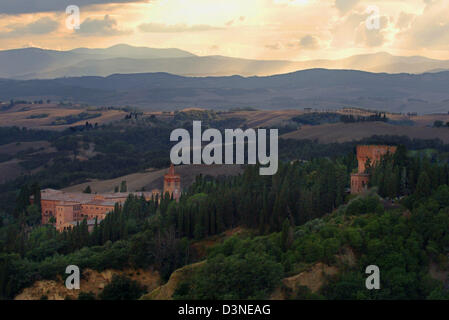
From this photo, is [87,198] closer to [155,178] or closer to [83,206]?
[83,206]

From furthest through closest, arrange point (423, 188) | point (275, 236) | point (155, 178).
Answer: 1. point (155, 178)
2. point (423, 188)
3. point (275, 236)

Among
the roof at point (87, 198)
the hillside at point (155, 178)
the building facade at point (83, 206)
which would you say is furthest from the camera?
the hillside at point (155, 178)

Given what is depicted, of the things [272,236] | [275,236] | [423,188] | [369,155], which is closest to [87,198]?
[369,155]

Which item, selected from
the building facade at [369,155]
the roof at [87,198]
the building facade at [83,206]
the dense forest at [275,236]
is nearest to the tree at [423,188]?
the dense forest at [275,236]

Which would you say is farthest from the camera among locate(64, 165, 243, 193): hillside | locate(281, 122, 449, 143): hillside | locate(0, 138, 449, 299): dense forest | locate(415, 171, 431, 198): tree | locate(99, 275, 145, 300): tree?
locate(281, 122, 449, 143): hillside

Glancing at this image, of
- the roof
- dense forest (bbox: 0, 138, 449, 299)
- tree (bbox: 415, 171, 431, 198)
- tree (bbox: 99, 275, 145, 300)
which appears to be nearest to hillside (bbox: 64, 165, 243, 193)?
the roof

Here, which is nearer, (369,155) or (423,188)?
(423,188)

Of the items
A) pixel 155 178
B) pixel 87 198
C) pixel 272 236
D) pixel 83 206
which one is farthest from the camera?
pixel 155 178

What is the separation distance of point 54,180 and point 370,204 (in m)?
80.8

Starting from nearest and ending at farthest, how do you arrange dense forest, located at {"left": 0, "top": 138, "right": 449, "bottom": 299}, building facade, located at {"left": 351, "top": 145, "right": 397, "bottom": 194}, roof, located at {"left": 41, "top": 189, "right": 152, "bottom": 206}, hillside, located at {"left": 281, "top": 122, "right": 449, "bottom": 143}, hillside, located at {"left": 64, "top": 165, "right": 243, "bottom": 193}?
dense forest, located at {"left": 0, "top": 138, "right": 449, "bottom": 299} → building facade, located at {"left": 351, "top": 145, "right": 397, "bottom": 194} → roof, located at {"left": 41, "top": 189, "right": 152, "bottom": 206} → hillside, located at {"left": 64, "top": 165, "right": 243, "bottom": 193} → hillside, located at {"left": 281, "top": 122, "right": 449, "bottom": 143}

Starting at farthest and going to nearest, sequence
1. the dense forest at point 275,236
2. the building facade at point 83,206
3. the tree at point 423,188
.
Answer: the building facade at point 83,206
the tree at point 423,188
the dense forest at point 275,236

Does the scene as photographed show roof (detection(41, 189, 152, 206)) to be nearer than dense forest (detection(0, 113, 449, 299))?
No

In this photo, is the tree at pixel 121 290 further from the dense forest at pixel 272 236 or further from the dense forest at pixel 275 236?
the dense forest at pixel 275 236

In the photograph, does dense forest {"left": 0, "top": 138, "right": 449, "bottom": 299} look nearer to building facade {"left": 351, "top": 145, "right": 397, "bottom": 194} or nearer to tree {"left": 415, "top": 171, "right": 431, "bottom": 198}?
tree {"left": 415, "top": 171, "right": 431, "bottom": 198}
